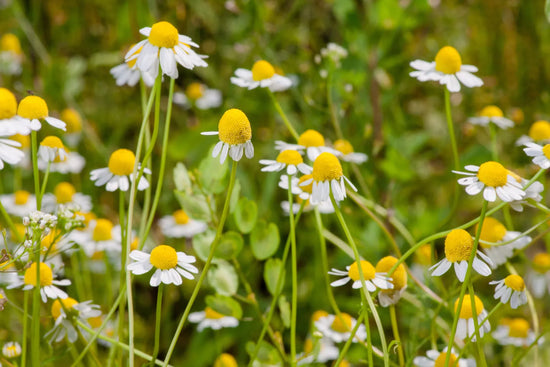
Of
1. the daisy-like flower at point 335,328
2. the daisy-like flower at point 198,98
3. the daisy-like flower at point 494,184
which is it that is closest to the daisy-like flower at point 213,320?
the daisy-like flower at point 335,328

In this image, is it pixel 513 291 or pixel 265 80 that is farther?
pixel 265 80

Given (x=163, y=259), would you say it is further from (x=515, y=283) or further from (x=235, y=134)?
(x=515, y=283)

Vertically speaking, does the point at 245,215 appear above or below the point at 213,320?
above

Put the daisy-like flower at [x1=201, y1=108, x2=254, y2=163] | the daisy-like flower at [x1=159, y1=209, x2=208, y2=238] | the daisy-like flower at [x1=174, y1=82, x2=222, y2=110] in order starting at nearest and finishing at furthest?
the daisy-like flower at [x1=201, y1=108, x2=254, y2=163] < the daisy-like flower at [x1=159, y1=209, x2=208, y2=238] < the daisy-like flower at [x1=174, y1=82, x2=222, y2=110]

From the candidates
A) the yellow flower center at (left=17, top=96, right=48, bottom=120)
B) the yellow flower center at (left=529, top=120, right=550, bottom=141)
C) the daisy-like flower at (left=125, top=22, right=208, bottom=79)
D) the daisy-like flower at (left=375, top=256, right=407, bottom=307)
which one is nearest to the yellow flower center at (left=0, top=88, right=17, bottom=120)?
the yellow flower center at (left=17, top=96, right=48, bottom=120)

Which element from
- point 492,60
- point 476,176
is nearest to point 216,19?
point 492,60

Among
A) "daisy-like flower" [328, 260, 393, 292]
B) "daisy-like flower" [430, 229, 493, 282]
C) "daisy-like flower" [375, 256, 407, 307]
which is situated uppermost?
"daisy-like flower" [430, 229, 493, 282]

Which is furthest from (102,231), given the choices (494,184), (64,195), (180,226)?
(494,184)

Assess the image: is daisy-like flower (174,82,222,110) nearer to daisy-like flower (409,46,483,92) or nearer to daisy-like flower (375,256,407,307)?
daisy-like flower (409,46,483,92)
